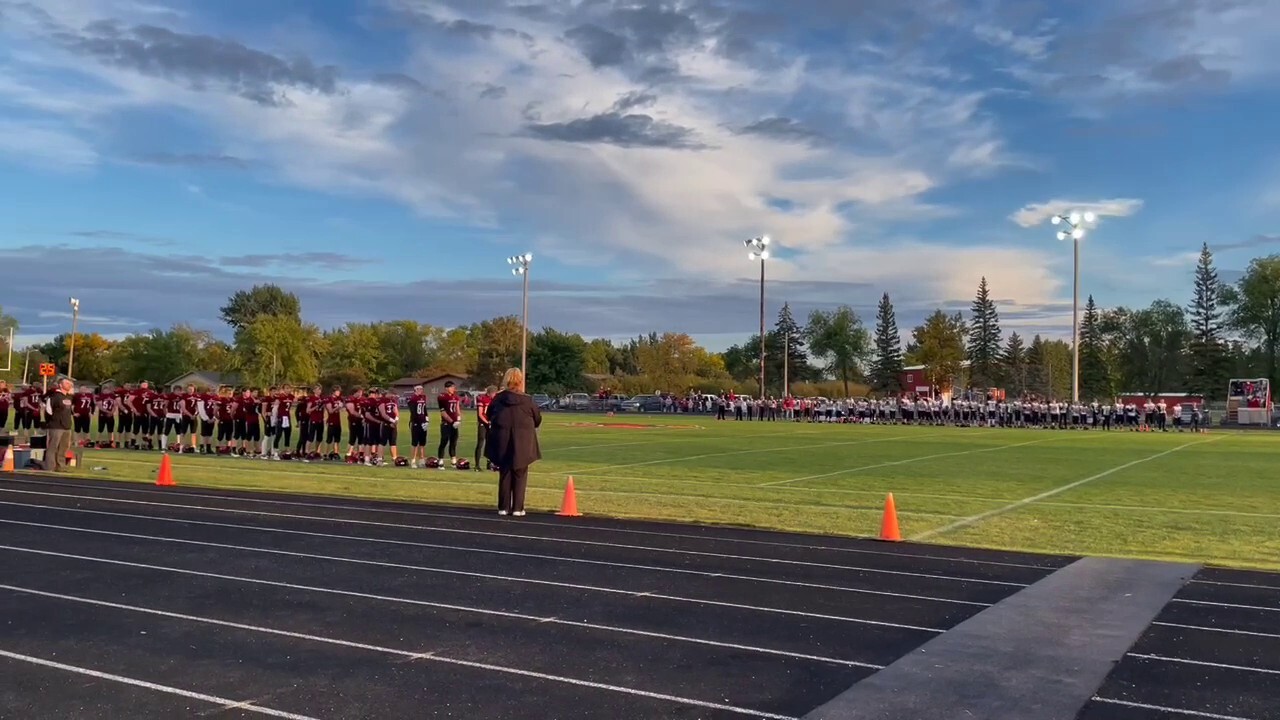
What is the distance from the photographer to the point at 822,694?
552cm

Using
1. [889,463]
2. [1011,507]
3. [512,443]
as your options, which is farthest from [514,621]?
[889,463]

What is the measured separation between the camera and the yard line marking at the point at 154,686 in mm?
5133

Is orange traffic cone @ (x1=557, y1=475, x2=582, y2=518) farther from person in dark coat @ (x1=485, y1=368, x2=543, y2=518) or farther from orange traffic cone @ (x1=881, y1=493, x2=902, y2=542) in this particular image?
orange traffic cone @ (x1=881, y1=493, x2=902, y2=542)

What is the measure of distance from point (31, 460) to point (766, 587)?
17668 millimetres

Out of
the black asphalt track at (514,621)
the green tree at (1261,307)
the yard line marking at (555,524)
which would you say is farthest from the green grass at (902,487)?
the green tree at (1261,307)

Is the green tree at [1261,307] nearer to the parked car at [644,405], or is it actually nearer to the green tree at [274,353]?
the parked car at [644,405]

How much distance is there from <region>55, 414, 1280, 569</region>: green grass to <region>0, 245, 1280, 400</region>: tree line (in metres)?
70.5

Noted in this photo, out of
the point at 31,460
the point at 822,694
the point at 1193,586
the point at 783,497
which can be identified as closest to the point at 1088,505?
the point at 783,497

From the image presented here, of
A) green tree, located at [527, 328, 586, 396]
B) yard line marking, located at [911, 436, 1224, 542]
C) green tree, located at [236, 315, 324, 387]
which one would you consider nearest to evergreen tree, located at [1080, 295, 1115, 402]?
green tree, located at [527, 328, 586, 396]

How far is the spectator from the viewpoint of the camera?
19.1m

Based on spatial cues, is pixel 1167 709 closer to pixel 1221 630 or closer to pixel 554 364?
pixel 1221 630

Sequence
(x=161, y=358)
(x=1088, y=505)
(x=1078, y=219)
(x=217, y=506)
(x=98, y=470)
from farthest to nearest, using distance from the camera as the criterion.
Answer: (x=161, y=358) → (x=1078, y=219) → (x=98, y=470) → (x=1088, y=505) → (x=217, y=506)

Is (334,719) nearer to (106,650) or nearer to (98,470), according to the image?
(106,650)

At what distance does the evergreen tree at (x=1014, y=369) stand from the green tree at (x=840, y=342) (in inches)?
587
